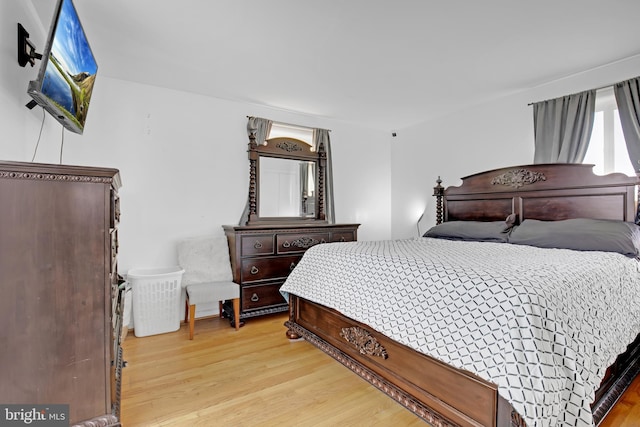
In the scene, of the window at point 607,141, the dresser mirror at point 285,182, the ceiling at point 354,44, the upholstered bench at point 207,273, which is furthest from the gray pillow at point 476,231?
the upholstered bench at point 207,273

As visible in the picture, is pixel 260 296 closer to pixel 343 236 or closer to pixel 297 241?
pixel 297 241

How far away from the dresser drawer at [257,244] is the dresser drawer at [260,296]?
36 cm

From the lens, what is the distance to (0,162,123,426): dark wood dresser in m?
1.26

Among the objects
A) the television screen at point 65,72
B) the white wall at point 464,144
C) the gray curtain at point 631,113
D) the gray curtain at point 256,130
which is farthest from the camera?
the gray curtain at point 256,130

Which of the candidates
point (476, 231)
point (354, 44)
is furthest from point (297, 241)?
point (354, 44)

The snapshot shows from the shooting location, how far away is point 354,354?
7.02 feet

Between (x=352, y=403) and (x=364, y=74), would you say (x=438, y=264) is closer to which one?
(x=352, y=403)

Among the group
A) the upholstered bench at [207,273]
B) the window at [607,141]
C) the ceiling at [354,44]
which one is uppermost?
the ceiling at [354,44]

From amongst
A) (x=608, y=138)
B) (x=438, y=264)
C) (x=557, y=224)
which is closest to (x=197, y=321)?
(x=438, y=264)

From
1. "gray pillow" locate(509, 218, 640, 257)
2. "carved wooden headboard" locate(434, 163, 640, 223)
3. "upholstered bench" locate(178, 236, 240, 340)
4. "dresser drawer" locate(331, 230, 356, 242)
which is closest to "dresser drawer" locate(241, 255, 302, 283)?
"upholstered bench" locate(178, 236, 240, 340)

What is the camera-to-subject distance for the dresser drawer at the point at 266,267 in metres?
3.31

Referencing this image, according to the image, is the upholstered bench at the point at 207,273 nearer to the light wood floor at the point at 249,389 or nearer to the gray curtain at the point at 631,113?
the light wood floor at the point at 249,389

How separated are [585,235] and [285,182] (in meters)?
3.06

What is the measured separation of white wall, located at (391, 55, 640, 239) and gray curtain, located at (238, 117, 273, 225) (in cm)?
229
